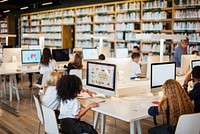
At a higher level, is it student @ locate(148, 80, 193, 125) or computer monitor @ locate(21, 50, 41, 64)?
computer monitor @ locate(21, 50, 41, 64)

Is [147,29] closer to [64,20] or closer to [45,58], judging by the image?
[45,58]

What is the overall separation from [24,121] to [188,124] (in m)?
3.10

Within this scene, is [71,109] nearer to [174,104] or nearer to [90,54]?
[174,104]

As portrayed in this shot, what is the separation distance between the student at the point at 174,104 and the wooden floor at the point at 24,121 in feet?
5.68

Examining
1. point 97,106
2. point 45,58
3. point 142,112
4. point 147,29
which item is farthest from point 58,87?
point 147,29

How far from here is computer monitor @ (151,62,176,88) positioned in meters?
3.44

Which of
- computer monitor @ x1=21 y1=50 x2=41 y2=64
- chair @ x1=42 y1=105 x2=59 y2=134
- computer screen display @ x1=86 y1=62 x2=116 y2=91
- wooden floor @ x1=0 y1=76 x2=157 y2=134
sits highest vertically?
computer monitor @ x1=21 y1=50 x2=41 y2=64

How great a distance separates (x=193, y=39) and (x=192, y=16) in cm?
60

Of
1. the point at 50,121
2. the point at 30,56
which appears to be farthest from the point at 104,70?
the point at 30,56

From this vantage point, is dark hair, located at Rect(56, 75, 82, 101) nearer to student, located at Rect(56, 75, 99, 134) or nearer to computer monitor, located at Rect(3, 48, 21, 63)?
student, located at Rect(56, 75, 99, 134)

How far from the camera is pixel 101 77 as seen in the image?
331 centimetres

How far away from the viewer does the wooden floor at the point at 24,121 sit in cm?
429

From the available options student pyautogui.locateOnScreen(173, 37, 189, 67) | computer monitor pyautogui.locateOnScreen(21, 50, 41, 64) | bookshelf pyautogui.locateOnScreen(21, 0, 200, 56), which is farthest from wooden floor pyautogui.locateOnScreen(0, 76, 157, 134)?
bookshelf pyautogui.locateOnScreen(21, 0, 200, 56)

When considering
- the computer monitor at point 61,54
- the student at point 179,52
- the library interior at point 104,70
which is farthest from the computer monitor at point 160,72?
the computer monitor at point 61,54
